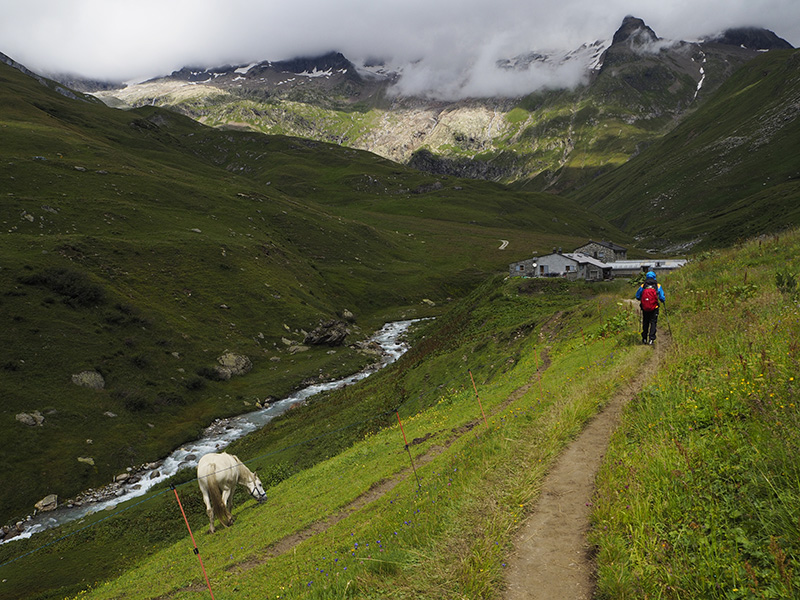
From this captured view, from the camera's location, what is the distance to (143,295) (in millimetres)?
75562

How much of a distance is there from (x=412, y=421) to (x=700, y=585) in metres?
22.9

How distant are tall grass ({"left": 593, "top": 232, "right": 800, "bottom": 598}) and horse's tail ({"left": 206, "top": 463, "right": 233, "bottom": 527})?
2120cm

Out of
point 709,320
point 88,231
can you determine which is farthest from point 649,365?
point 88,231

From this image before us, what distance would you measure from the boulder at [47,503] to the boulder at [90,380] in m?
17.9

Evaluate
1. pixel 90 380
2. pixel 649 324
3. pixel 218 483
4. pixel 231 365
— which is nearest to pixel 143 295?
pixel 231 365

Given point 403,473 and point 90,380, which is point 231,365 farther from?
point 403,473

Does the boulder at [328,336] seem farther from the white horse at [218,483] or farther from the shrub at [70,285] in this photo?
the white horse at [218,483]

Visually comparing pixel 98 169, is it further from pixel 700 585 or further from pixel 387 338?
pixel 700 585

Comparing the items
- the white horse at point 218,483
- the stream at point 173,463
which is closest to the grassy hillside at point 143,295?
the stream at point 173,463

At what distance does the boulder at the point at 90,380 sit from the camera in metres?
54.9

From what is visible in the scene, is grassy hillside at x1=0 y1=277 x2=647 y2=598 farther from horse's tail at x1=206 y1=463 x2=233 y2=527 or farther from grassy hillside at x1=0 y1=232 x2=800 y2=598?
horse's tail at x1=206 y1=463 x2=233 y2=527

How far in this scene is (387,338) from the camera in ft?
308

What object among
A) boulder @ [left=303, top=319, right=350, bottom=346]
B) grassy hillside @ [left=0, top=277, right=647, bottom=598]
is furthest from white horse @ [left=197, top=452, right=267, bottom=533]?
boulder @ [left=303, top=319, right=350, bottom=346]

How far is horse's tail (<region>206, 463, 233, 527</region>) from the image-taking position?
74.1 feet
